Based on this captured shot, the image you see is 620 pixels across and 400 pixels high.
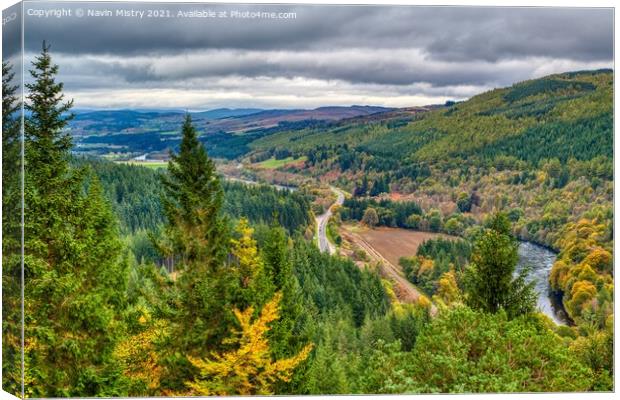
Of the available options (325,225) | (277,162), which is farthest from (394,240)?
(277,162)

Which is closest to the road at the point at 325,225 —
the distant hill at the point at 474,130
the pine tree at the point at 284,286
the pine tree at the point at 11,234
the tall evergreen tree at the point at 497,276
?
the pine tree at the point at 284,286

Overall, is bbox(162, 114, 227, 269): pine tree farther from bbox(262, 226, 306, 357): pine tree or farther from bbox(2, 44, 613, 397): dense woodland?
bbox(262, 226, 306, 357): pine tree

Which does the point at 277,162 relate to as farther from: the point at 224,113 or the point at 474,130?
the point at 474,130

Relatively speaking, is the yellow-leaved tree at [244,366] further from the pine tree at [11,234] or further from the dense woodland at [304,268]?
the pine tree at [11,234]

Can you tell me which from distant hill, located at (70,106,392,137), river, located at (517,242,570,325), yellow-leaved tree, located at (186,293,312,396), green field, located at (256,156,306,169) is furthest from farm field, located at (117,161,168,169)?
river, located at (517,242,570,325)

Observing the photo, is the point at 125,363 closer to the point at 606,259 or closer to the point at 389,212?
the point at 389,212

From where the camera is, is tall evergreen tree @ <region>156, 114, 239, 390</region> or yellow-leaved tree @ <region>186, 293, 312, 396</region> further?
tall evergreen tree @ <region>156, 114, 239, 390</region>
